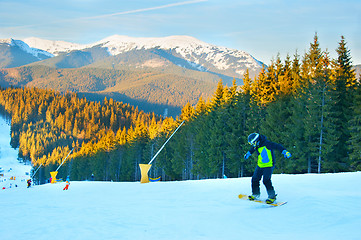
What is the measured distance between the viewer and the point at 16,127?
7534 inches

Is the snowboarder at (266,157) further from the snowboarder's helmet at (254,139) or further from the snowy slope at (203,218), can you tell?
the snowy slope at (203,218)

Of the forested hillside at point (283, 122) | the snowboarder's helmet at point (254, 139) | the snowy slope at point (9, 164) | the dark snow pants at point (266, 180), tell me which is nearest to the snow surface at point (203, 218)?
the dark snow pants at point (266, 180)

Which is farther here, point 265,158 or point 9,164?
point 9,164

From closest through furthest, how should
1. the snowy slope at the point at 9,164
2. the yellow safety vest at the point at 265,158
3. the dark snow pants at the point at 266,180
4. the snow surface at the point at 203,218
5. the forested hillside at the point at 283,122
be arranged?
1. the snow surface at the point at 203,218
2. the dark snow pants at the point at 266,180
3. the yellow safety vest at the point at 265,158
4. the forested hillside at the point at 283,122
5. the snowy slope at the point at 9,164

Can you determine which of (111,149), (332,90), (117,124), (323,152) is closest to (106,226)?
(323,152)

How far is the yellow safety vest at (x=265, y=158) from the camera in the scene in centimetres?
974

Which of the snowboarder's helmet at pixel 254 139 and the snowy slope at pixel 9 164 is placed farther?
the snowy slope at pixel 9 164

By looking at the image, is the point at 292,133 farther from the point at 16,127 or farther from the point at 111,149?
the point at 16,127

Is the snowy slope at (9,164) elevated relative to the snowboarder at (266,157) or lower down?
lower down

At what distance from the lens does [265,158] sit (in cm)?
977

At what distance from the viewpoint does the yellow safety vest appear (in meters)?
9.74

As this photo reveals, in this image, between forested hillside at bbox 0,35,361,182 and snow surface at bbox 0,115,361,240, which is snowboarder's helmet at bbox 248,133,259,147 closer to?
snow surface at bbox 0,115,361,240

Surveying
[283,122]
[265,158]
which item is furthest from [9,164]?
[265,158]

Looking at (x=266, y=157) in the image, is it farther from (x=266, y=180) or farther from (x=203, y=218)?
(x=203, y=218)
